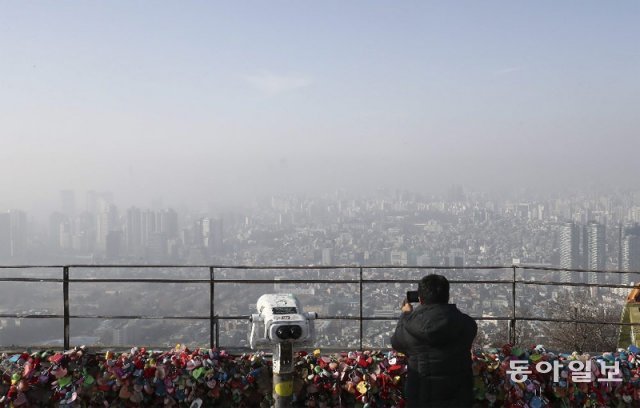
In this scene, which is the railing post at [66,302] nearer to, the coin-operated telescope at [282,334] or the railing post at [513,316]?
the coin-operated telescope at [282,334]

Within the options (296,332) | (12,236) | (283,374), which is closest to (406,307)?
(296,332)

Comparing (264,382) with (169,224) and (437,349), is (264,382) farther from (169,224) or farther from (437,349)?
(169,224)

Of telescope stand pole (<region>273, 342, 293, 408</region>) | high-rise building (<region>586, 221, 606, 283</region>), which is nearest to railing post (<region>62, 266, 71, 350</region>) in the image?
telescope stand pole (<region>273, 342, 293, 408</region>)

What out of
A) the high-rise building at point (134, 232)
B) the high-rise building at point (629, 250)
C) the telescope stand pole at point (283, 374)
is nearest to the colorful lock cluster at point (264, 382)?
the telescope stand pole at point (283, 374)

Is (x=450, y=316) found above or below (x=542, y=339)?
above

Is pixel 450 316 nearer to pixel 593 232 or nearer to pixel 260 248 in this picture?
pixel 593 232

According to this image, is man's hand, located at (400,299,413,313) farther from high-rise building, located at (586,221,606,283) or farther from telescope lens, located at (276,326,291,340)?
high-rise building, located at (586,221,606,283)

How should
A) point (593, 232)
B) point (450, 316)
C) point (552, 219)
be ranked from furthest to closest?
1. point (552, 219)
2. point (593, 232)
3. point (450, 316)

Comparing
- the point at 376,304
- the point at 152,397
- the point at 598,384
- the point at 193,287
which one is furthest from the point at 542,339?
the point at 193,287
